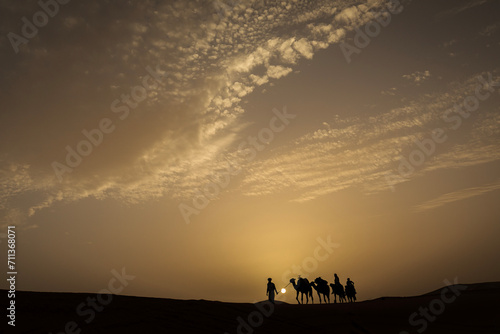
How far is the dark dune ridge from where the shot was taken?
782 centimetres

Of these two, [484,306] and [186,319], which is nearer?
[186,319]

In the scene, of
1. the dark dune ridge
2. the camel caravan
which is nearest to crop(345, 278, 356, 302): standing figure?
the camel caravan

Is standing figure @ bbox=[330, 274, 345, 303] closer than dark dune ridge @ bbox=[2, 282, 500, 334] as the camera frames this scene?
No

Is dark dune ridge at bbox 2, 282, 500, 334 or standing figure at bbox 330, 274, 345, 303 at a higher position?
standing figure at bbox 330, 274, 345, 303

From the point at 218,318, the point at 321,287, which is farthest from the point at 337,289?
the point at 218,318

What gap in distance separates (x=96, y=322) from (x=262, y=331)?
4.39m

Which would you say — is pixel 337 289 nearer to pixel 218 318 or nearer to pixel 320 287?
pixel 320 287

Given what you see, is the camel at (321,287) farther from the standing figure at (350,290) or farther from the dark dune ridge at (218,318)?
the dark dune ridge at (218,318)

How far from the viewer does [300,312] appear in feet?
40.5

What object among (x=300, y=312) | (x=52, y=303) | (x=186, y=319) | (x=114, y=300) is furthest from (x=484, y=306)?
(x=52, y=303)

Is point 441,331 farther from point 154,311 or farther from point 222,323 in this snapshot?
point 154,311

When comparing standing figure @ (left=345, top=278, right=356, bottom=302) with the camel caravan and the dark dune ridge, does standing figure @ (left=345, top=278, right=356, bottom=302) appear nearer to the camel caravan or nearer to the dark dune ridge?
the camel caravan

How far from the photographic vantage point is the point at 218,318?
31.8ft

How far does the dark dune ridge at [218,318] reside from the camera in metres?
7.82
